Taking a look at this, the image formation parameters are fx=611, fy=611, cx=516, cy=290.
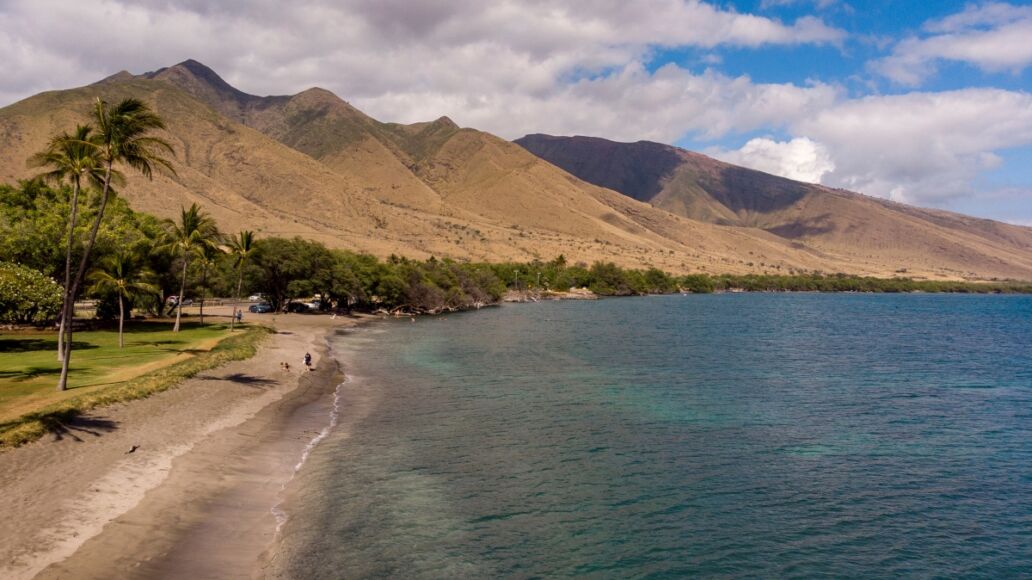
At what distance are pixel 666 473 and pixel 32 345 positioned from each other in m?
40.2

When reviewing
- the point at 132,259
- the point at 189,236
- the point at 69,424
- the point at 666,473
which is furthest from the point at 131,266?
the point at 666,473

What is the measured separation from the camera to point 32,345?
39188mm

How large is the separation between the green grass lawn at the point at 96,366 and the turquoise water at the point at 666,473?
29.2ft

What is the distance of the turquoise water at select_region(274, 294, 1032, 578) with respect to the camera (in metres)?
16.7

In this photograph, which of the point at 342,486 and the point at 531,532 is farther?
the point at 342,486

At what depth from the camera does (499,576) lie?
1540 cm

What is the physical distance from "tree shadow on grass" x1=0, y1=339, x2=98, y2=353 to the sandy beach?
1545cm

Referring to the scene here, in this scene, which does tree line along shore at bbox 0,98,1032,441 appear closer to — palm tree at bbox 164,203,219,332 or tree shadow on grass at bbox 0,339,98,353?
palm tree at bbox 164,203,219,332

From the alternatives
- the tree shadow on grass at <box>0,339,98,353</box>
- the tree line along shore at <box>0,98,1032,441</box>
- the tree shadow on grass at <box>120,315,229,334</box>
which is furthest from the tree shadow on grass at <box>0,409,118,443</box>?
the tree shadow on grass at <box>120,315,229,334</box>

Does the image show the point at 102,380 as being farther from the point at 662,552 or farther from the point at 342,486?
the point at 662,552

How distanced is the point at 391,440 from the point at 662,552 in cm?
1374

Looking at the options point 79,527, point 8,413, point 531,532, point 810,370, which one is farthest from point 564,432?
point 810,370

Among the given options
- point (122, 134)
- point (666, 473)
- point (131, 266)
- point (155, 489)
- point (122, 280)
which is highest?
point (122, 134)

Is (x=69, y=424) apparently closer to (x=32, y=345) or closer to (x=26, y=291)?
(x=26, y=291)
